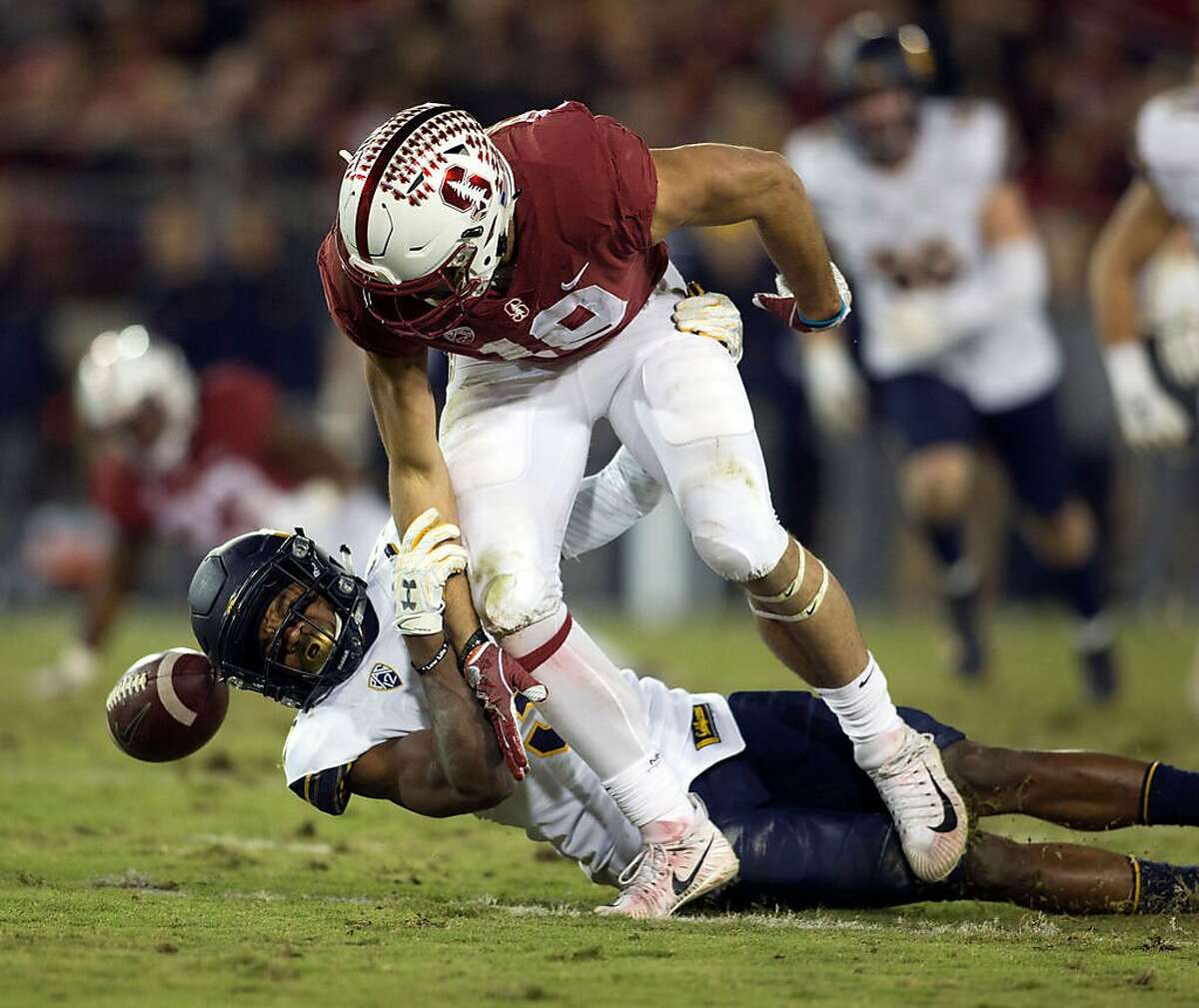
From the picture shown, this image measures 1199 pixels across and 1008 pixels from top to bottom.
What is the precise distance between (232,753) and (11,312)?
5258 mm

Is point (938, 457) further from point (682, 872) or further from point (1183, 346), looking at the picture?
point (682, 872)

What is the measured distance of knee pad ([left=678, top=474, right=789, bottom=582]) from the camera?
149 inches

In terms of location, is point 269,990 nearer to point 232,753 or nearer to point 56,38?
point 232,753

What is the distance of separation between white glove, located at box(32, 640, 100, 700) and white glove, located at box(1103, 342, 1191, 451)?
4.08 m

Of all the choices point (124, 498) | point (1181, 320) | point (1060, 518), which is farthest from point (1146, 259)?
point (124, 498)

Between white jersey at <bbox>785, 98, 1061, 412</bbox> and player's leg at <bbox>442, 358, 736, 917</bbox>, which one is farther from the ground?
white jersey at <bbox>785, 98, 1061, 412</bbox>

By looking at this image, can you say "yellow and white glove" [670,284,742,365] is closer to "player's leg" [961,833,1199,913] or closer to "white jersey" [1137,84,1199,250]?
"player's leg" [961,833,1199,913]

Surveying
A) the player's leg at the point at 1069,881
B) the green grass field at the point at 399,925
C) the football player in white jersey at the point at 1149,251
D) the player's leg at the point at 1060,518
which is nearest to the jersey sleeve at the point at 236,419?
the green grass field at the point at 399,925

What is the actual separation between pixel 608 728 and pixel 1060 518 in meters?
3.90

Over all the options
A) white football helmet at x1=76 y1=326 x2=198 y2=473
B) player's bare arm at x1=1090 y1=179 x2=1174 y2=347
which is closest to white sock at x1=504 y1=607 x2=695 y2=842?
player's bare arm at x1=1090 y1=179 x2=1174 y2=347

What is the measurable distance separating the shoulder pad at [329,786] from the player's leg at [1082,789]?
1.23 m

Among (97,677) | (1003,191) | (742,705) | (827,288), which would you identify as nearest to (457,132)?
(827,288)

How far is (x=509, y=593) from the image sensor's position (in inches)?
149

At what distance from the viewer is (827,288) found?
423 cm
